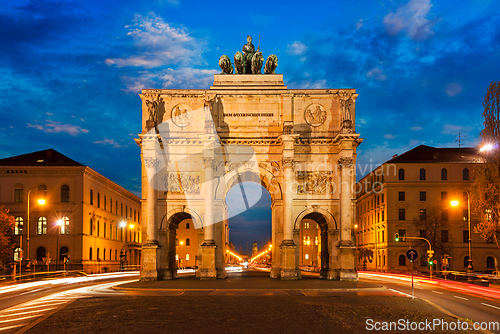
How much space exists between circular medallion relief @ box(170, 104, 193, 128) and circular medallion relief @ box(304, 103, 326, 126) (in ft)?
29.8

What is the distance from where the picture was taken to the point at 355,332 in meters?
11.9

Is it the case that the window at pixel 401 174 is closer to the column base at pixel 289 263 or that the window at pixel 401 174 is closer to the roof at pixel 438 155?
the roof at pixel 438 155

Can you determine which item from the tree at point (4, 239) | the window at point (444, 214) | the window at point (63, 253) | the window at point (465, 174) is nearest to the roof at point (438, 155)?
the window at point (465, 174)

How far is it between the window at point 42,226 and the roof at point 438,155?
47352 millimetres

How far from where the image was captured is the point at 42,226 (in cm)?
5506

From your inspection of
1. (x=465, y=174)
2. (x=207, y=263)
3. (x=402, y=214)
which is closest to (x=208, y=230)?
(x=207, y=263)

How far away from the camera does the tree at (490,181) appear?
108ft

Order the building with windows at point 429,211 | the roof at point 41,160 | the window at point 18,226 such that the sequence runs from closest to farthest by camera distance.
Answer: the window at point 18,226, the roof at point 41,160, the building with windows at point 429,211

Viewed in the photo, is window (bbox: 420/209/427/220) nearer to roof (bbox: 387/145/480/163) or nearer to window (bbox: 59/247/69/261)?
roof (bbox: 387/145/480/163)

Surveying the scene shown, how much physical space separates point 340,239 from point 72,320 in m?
24.0

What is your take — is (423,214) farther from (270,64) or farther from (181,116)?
(181,116)

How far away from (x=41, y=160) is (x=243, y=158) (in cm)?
3330

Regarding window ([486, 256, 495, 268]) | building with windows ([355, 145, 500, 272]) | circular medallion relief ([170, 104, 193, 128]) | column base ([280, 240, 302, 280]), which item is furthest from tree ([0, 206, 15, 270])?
window ([486, 256, 495, 268])

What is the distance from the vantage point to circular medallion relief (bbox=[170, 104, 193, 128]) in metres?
36.5
